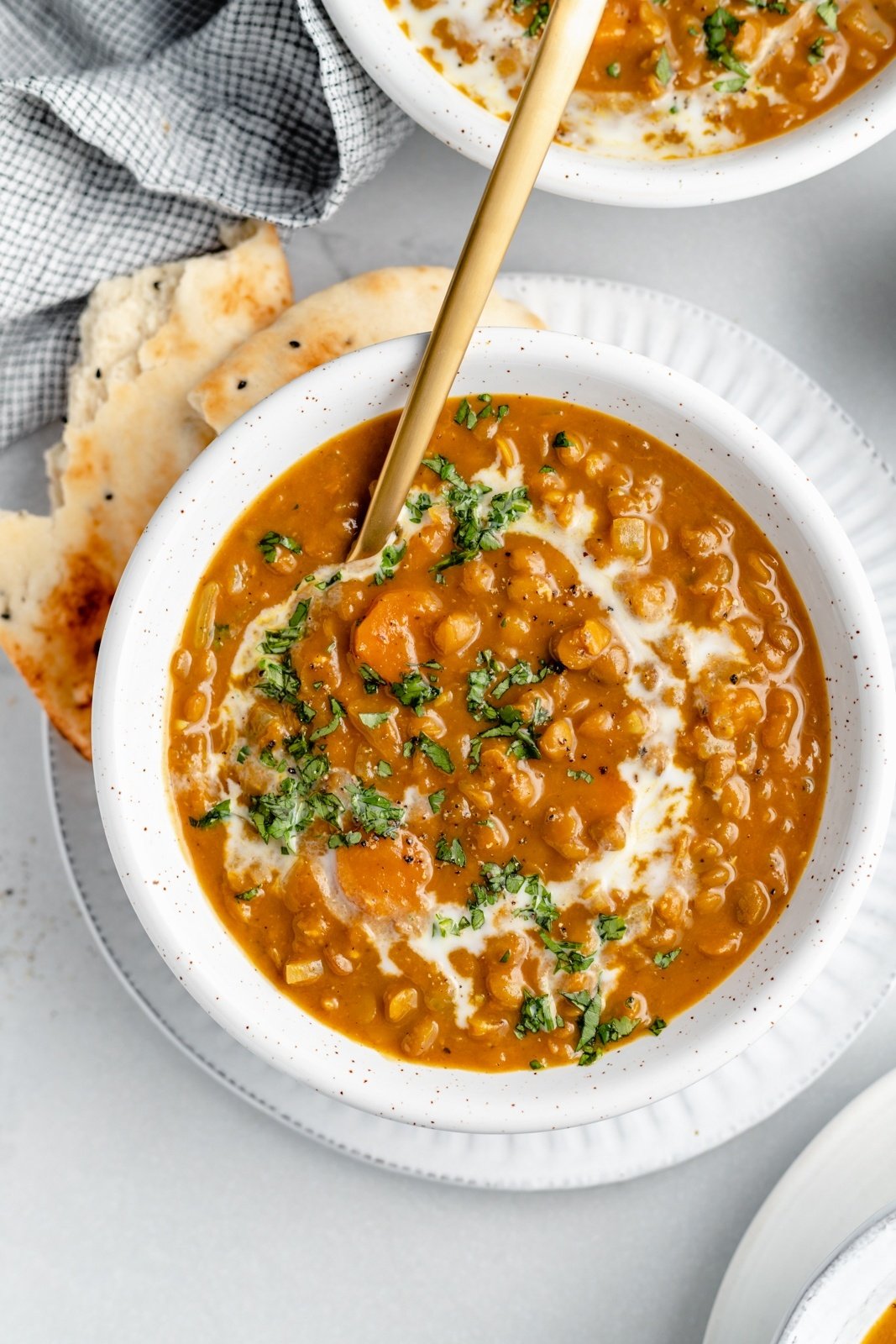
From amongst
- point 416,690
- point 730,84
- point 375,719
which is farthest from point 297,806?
point 730,84

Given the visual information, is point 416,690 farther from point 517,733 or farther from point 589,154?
point 589,154

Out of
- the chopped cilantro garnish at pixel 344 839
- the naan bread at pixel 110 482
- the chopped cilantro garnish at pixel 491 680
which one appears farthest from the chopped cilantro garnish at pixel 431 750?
the naan bread at pixel 110 482

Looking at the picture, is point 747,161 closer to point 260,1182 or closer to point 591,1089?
point 591,1089

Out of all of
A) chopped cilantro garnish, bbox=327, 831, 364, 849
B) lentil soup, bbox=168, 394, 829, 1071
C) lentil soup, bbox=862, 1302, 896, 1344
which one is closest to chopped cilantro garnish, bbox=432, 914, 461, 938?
lentil soup, bbox=168, 394, 829, 1071

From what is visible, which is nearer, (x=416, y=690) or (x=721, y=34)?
(x=416, y=690)

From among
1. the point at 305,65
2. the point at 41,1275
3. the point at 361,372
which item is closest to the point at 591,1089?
the point at 361,372

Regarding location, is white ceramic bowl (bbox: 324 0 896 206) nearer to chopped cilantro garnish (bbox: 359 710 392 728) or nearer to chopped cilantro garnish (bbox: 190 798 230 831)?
chopped cilantro garnish (bbox: 359 710 392 728)

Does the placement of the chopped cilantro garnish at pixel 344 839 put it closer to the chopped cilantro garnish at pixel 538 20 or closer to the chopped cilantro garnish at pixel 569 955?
the chopped cilantro garnish at pixel 569 955

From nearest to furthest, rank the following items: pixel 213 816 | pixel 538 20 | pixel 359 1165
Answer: pixel 213 816 < pixel 538 20 < pixel 359 1165
